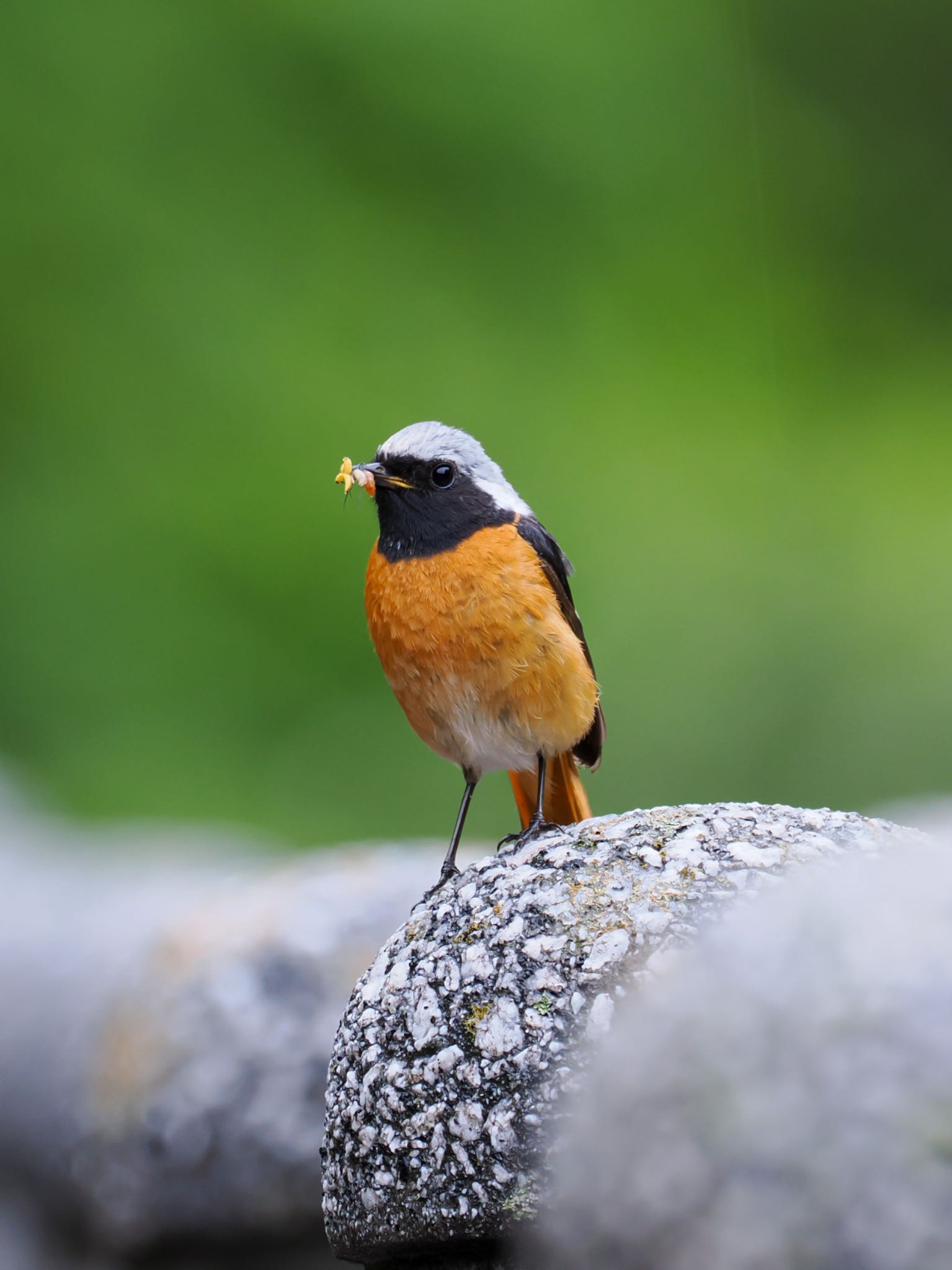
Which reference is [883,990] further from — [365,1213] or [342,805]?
[342,805]

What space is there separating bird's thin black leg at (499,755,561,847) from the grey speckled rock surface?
0.35 metres

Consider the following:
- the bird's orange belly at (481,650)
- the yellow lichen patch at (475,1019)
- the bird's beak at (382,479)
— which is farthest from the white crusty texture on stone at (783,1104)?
the bird's beak at (382,479)

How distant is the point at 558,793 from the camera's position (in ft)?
11.8

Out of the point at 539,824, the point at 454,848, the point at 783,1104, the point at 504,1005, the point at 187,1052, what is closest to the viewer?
the point at 783,1104

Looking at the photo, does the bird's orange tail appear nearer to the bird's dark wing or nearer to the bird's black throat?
the bird's dark wing

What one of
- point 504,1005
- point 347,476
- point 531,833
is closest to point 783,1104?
point 504,1005

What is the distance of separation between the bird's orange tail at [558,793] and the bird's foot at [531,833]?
1.28 ft

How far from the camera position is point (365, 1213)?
7.16 feet

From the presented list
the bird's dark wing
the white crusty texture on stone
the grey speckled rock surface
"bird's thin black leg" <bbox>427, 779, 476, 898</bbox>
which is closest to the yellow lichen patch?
the grey speckled rock surface

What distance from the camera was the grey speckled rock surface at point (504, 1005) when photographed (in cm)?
199

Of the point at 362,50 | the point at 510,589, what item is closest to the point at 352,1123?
the point at 510,589

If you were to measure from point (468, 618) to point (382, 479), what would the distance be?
0.44 m

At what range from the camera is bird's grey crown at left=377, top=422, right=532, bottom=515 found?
3.23 meters

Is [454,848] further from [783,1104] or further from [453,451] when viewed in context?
[783,1104]
